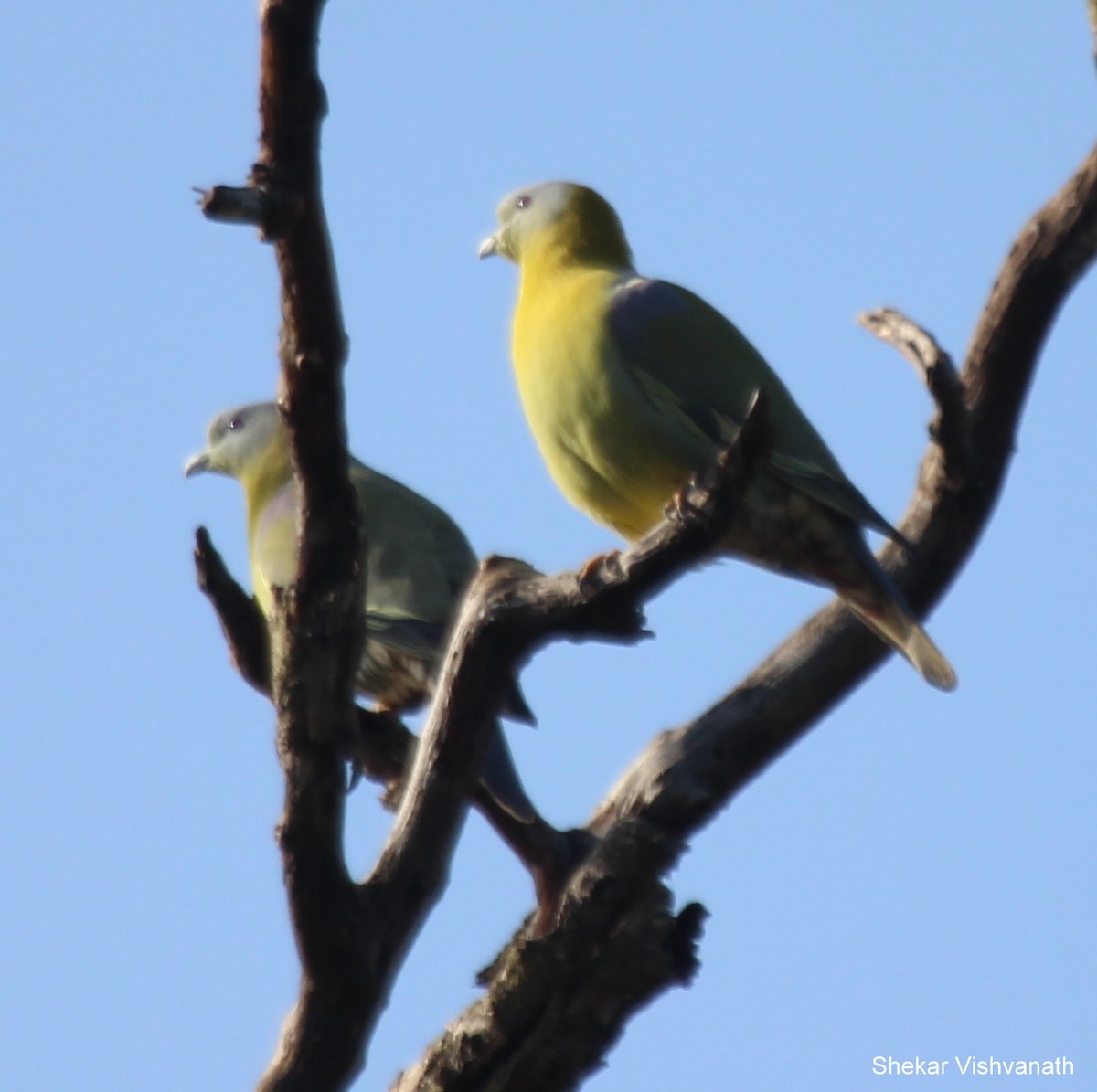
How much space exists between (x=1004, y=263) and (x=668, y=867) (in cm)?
196

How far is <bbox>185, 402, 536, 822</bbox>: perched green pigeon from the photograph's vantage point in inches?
203

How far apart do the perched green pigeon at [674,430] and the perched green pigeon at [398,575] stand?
1.89 feet

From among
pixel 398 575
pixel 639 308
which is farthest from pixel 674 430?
pixel 398 575

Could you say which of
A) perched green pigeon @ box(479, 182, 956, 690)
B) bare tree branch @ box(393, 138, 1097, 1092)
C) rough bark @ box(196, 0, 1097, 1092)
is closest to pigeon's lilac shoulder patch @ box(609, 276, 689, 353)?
perched green pigeon @ box(479, 182, 956, 690)

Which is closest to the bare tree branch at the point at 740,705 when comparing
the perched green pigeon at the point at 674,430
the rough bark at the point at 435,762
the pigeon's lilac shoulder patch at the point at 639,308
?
the rough bark at the point at 435,762

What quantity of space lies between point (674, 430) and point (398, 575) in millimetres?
1110

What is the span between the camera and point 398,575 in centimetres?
539

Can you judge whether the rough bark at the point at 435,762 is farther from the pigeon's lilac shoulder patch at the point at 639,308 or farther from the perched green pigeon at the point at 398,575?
the pigeon's lilac shoulder patch at the point at 639,308

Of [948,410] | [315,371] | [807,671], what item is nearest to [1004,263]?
[948,410]

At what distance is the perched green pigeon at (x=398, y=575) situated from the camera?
16.9ft

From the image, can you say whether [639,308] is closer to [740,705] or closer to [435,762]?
[740,705]

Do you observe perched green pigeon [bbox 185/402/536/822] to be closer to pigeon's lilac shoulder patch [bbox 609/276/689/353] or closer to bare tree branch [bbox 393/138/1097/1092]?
bare tree branch [bbox 393/138/1097/1092]

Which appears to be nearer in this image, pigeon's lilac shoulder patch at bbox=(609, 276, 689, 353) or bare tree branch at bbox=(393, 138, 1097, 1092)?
bare tree branch at bbox=(393, 138, 1097, 1092)

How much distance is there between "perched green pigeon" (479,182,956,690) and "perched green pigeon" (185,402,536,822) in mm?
577
